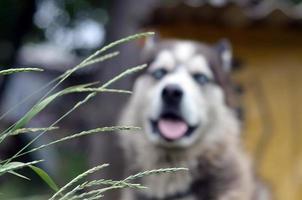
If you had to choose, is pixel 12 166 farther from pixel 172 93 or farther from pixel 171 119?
pixel 171 119

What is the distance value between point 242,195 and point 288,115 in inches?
77.0

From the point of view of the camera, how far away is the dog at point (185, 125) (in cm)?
483

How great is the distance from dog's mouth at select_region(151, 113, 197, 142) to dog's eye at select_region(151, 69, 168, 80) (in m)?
0.22

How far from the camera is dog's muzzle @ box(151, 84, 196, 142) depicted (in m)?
4.91

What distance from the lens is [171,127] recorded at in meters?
5.10

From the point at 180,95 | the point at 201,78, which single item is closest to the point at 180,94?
the point at 180,95

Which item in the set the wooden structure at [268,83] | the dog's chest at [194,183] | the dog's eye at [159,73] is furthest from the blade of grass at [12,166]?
the wooden structure at [268,83]

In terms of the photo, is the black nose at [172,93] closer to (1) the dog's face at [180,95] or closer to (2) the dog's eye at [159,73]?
Answer: (1) the dog's face at [180,95]

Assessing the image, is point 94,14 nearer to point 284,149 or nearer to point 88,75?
point 88,75

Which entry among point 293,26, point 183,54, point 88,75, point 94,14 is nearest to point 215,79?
point 183,54

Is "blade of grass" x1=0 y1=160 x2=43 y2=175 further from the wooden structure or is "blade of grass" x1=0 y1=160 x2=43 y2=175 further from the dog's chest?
the wooden structure

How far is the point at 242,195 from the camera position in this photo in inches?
188

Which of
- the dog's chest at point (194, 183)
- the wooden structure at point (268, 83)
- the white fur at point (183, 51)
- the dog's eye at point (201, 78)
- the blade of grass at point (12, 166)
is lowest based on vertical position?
the blade of grass at point (12, 166)

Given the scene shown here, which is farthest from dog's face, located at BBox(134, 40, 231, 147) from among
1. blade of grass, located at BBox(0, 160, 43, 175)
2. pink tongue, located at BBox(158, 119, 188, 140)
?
blade of grass, located at BBox(0, 160, 43, 175)
